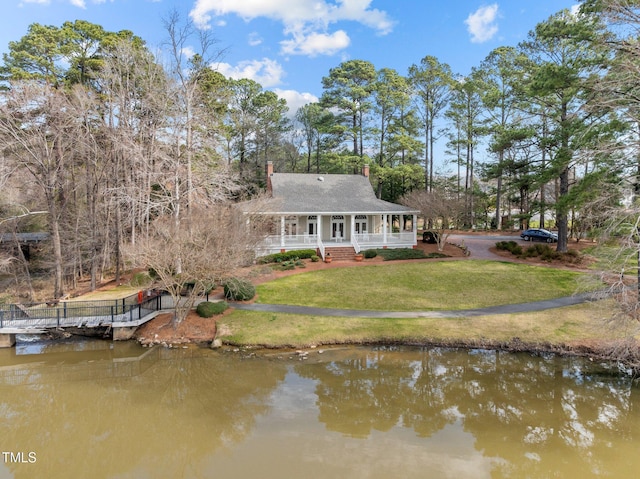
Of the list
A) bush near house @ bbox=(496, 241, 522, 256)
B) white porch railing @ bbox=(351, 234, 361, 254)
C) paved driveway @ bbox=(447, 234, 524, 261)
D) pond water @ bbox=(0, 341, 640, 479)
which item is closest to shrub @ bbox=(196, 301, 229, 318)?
pond water @ bbox=(0, 341, 640, 479)

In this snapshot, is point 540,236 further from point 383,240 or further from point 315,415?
point 315,415

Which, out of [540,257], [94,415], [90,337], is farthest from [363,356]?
[540,257]

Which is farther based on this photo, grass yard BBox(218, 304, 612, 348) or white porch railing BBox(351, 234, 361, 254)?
white porch railing BBox(351, 234, 361, 254)

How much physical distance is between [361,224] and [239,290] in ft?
52.8

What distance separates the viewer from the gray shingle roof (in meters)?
28.0

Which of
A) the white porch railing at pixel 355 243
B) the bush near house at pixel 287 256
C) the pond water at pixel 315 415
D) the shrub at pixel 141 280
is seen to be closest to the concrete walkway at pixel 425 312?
the pond water at pixel 315 415

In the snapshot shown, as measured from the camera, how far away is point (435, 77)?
3984cm

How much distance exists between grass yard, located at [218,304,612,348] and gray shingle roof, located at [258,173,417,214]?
36.3 feet

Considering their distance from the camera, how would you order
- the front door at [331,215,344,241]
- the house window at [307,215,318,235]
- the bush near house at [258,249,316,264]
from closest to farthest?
1. the bush near house at [258,249,316,264]
2. the house window at [307,215,318,235]
3. the front door at [331,215,344,241]

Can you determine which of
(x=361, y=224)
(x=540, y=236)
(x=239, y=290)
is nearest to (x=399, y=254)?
(x=361, y=224)

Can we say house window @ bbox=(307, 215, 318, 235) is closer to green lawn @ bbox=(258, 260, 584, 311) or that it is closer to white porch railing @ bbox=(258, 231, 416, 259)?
white porch railing @ bbox=(258, 231, 416, 259)

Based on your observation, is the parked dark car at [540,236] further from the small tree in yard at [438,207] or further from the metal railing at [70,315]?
the metal railing at [70,315]

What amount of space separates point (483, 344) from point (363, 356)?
486cm

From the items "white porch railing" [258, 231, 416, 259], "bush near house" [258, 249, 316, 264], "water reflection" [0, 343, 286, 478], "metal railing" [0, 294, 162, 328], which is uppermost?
"white porch railing" [258, 231, 416, 259]
